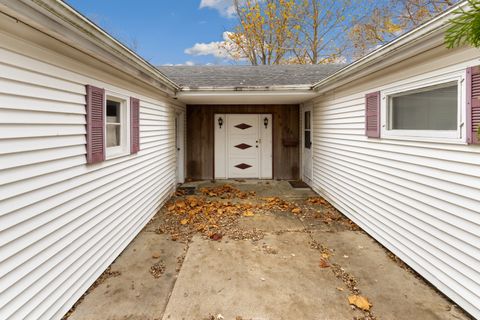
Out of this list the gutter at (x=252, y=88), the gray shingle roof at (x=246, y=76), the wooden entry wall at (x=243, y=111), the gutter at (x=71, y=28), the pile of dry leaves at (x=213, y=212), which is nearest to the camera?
the gutter at (x=71, y=28)

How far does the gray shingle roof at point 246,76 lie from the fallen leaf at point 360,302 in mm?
4406

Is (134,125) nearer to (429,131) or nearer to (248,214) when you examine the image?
(248,214)

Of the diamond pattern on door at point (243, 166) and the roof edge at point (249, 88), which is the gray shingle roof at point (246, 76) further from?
the diamond pattern on door at point (243, 166)

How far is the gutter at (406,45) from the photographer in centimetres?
219

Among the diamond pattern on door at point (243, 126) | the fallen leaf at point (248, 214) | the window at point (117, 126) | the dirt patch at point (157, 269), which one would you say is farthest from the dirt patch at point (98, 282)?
the diamond pattern on door at point (243, 126)

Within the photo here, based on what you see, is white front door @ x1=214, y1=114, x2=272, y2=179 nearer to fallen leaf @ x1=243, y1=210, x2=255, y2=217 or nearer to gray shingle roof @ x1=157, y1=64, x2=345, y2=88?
gray shingle roof @ x1=157, y1=64, x2=345, y2=88

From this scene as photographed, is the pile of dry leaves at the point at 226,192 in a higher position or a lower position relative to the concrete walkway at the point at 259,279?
higher

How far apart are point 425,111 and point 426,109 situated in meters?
0.02

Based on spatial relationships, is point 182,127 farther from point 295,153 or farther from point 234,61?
point 234,61

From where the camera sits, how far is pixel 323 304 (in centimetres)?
239

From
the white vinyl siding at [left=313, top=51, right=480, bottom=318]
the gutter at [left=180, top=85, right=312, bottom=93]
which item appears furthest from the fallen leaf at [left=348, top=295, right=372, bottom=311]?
the gutter at [left=180, top=85, right=312, bottom=93]

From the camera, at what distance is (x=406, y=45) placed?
265cm

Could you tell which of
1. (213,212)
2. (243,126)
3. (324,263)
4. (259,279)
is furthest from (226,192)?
→ (259,279)

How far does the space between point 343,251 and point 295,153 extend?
478 centimetres
